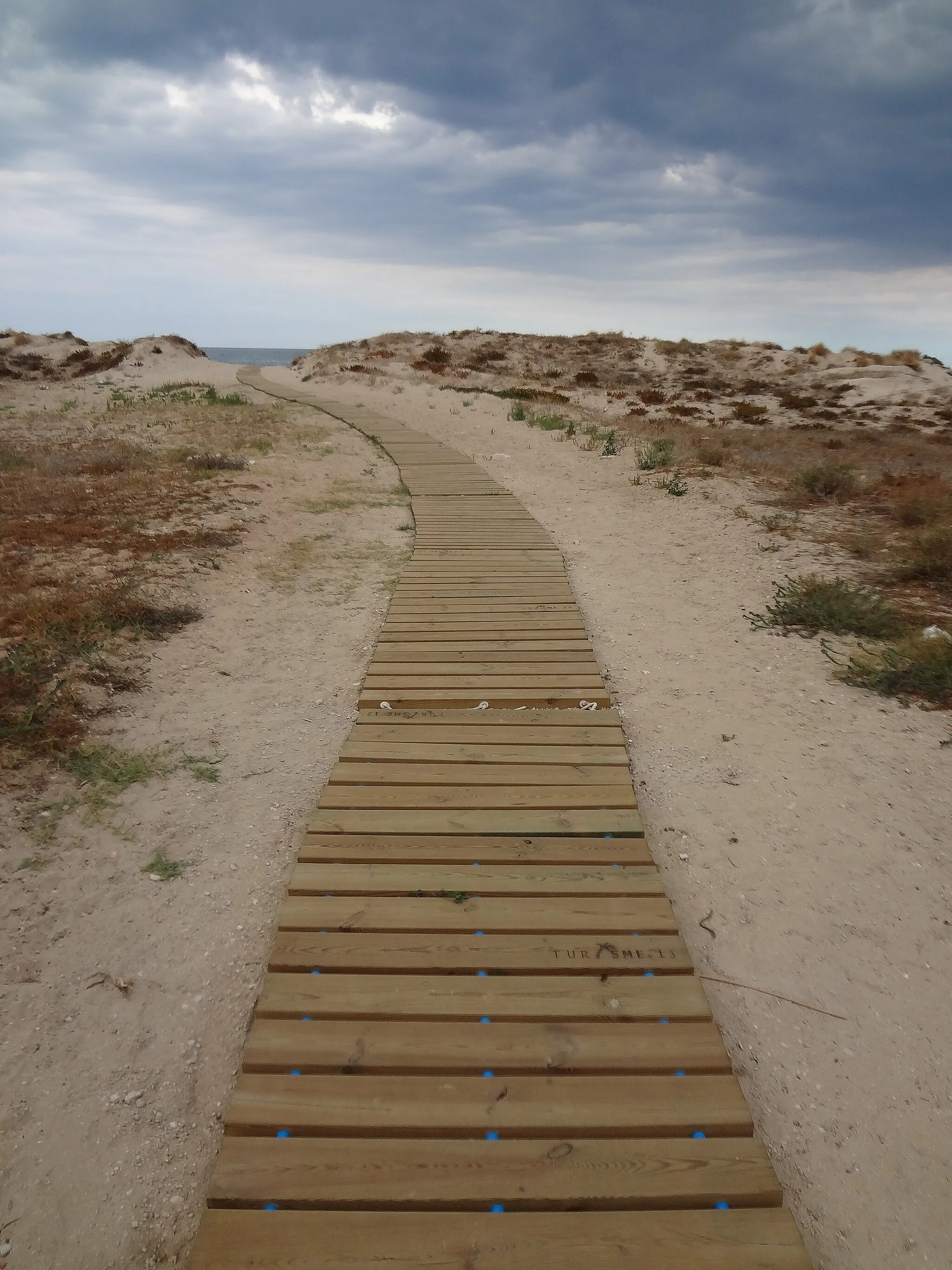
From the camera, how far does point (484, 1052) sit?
2371 mm

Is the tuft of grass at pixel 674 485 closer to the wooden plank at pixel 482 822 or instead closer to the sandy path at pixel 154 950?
the sandy path at pixel 154 950

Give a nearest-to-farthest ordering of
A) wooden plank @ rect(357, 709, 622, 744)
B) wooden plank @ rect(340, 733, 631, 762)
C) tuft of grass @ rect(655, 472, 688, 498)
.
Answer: wooden plank @ rect(340, 733, 631, 762)
wooden plank @ rect(357, 709, 622, 744)
tuft of grass @ rect(655, 472, 688, 498)

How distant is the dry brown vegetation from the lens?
4684 mm

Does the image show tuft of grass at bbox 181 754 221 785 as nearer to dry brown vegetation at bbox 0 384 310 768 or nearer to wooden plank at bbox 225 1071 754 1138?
dry brown vegetation at bbox 0 384 310 768

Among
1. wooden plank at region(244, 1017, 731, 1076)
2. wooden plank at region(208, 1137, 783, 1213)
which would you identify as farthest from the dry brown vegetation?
wooden plank at region(208, 1137, 783, 1213)

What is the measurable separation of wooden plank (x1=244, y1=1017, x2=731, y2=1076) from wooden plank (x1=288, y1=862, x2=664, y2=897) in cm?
63

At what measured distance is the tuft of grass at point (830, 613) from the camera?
18.9 feet

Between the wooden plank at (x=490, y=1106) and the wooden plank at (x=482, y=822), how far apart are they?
124cm

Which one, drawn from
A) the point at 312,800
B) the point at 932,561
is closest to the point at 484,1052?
the point at 312,800

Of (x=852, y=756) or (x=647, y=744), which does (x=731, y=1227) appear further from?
(x=852, y=756)

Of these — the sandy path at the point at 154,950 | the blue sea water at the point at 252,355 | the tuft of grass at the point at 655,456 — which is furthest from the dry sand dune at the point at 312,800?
the blue sea water at the point at 252,355

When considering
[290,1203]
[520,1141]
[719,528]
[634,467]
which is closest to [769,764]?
[520,1141]

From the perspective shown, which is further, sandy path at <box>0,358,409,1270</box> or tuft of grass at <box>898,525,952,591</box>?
tuft of grass at <box>898,525,952,591</box>

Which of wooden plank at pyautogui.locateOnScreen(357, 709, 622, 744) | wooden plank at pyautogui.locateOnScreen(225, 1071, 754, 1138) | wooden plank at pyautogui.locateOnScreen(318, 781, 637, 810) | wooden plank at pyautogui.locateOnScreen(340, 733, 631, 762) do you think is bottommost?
wooden plank at pyautogui.locateOnScreen(225, 1071, 754, 1138)
